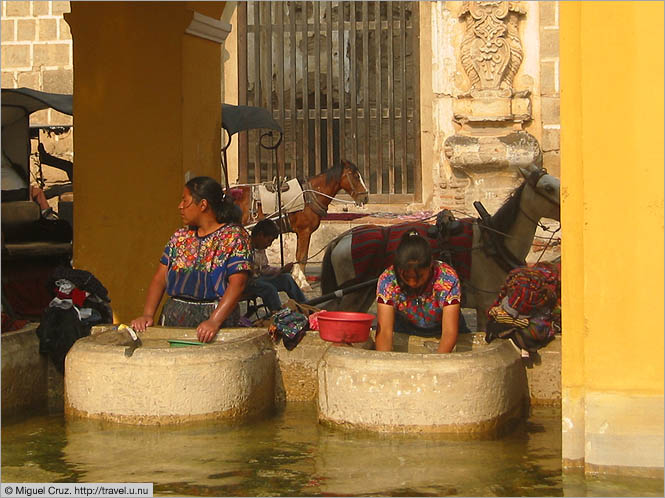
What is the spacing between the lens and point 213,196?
672 centimetres

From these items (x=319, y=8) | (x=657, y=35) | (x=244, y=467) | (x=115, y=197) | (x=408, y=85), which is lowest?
(x=244, y=467)

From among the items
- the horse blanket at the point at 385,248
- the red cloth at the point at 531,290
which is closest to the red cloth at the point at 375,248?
the horse blanket at the point at 385,248

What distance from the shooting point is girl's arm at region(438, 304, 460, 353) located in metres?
6.17

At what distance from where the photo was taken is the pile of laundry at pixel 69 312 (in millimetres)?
6895

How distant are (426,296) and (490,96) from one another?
9.47m

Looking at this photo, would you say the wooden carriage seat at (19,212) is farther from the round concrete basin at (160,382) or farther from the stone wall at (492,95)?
the stone wall at (492,95)

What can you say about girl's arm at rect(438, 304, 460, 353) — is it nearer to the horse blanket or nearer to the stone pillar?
the horse blanket

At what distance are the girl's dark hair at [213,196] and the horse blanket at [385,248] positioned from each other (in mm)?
2425

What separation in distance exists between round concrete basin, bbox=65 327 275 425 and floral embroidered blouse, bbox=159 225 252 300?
54 cm

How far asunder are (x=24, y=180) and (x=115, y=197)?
2385 mm

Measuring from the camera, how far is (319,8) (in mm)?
16516

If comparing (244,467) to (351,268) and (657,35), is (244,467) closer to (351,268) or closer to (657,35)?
(657,35)

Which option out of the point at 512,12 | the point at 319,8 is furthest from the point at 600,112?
the point at 319,8

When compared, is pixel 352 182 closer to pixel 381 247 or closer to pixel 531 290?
pixel 381 247
